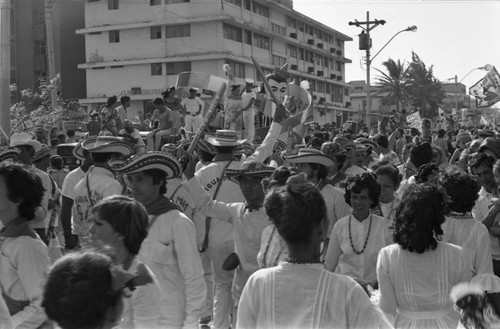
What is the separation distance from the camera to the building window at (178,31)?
167 ft

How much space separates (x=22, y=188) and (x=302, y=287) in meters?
2.10

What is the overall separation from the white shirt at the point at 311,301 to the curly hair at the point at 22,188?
6.00ft

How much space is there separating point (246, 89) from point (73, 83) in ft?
147

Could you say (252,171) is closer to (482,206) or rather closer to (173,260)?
(173,260)

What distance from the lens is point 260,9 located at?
185ft

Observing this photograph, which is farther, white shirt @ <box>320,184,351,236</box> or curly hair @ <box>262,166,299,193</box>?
white shirt @ <box>320,184,351,236</box>

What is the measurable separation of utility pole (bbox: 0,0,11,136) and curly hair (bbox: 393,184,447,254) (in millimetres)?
13327

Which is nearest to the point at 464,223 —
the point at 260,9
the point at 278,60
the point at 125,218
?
the point at 125,218

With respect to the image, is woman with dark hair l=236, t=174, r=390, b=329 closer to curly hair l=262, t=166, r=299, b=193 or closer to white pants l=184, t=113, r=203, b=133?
curly hair l=262, t=166, r=299, b=193

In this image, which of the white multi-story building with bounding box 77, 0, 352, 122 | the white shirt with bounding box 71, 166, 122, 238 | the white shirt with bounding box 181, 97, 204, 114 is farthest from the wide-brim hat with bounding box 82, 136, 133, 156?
the white multi-story building with bounding box 77, 0, 352, 122

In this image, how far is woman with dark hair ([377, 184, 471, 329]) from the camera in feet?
12.3

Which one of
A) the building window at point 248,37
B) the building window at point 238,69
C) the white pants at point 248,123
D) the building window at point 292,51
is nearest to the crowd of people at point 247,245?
the white pants at point 248,123

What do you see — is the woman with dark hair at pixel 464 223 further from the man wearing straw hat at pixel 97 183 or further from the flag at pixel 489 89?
the flag at pixel 489 89

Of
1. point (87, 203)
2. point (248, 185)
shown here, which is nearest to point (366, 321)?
point (248, 185)
